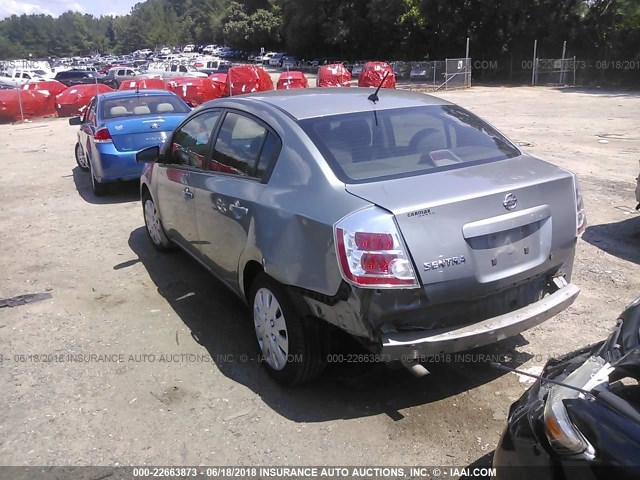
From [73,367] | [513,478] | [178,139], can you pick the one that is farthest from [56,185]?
[513,478]

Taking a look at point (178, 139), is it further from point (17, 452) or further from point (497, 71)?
point (497, 71)

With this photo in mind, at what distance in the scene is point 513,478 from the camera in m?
2.23

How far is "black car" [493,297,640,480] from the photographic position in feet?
6.12

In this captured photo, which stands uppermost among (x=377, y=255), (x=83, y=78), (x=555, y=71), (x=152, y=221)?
(x=83, y=78)

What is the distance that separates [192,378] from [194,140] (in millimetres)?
2070

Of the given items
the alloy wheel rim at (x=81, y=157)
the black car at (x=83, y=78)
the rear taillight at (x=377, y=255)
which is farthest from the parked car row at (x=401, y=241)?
the black car at (x=83, y=78)

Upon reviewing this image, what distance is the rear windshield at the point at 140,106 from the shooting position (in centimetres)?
939

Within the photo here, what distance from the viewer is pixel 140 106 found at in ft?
31.4

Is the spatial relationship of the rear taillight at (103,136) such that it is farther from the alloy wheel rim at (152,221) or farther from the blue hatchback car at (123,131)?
the alloy wheel rim at (152,221)

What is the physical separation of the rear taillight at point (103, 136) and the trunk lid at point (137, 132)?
0.05 meters

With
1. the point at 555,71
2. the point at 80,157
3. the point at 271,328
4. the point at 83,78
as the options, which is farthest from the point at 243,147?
the point at 83,78

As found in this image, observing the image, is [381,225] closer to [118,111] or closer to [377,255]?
[377,255]

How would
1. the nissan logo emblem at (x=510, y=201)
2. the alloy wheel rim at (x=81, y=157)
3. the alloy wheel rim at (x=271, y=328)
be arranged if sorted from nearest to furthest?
the nissan logo emblem at (x=510, y=201), the alloy wheel rim at (x=271, y=328), the alloy wheel rim at (x=81, y=157)

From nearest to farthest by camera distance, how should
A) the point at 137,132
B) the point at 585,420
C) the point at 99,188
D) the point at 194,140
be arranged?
the point at 585,420 → the point at 194,140 → the point at 137,132 → the point at 99,188
